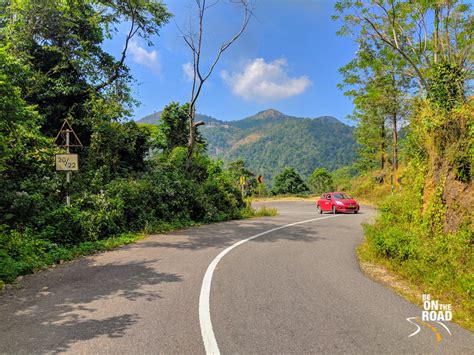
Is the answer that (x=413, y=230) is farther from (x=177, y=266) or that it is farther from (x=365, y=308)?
(x=177, y=266)

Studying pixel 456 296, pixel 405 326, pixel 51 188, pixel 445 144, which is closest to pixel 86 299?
pixel 405 326

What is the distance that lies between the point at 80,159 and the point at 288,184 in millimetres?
73339

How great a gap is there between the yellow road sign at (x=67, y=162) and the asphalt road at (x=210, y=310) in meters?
3.75

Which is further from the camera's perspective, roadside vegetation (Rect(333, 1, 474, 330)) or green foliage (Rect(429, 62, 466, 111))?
green foliage (Rect(429, 62, 466, 111))

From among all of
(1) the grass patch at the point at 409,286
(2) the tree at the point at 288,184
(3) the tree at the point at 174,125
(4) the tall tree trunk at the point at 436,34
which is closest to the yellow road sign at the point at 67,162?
(1) the grass patch at the point at 409,286

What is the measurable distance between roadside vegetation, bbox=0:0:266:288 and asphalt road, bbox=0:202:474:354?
202cm

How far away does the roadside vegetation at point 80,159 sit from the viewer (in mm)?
8680

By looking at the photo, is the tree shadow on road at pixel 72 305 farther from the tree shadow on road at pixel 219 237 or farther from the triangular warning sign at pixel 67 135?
the triangular warning sign at pixel 67 135

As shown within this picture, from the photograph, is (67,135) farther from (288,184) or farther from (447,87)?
(288,184)

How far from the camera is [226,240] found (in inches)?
435

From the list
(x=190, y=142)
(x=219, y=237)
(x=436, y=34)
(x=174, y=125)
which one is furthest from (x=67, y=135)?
(x=436, y=34)

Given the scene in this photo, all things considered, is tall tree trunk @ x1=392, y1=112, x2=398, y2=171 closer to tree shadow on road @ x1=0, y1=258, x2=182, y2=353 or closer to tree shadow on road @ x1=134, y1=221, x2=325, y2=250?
tree shadow on road @ x1=134, y1=221, x2=325, y2=250

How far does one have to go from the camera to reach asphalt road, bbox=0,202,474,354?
12.2 feet

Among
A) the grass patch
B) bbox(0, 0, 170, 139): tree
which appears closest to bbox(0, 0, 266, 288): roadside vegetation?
bbox(0, 0, 170, 139): tree
